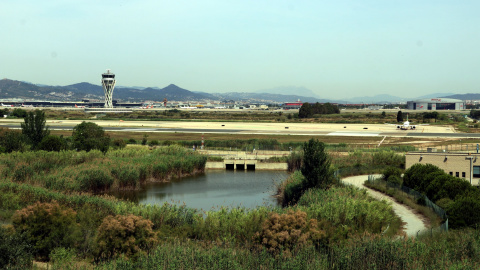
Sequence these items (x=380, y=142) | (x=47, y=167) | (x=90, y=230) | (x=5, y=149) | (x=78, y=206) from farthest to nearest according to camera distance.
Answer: (x=380, y=142) < (x=5, y=149) < (x=47, y=167) < (x=78, y=206) < (x=90, y=230)

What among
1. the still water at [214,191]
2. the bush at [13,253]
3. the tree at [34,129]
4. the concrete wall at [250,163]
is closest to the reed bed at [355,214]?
the still water at [214,191]

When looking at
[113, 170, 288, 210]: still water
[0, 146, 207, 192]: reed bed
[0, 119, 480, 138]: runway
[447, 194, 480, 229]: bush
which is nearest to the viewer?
[447, 194, 480, 229]: bush

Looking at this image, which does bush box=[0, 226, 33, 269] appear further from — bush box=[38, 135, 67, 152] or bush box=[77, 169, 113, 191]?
bush box=[38, 135, 67, 152]

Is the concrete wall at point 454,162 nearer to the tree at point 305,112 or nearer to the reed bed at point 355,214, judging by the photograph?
the reed bed at point 355,214

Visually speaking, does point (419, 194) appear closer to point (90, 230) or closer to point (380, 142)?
point (90, 230)

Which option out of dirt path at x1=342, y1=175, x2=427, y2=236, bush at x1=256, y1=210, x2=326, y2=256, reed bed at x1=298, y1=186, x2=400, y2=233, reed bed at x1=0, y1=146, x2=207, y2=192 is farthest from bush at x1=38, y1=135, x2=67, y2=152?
bush at x1=256, y1=210, x2=326, y2=256

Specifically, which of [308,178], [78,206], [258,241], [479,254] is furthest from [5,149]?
[479,254]
